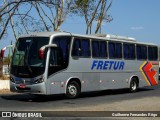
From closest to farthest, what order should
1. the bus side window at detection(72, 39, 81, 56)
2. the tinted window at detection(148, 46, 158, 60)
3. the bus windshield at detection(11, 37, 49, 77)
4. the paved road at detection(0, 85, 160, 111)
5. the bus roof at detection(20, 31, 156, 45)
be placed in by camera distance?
1. the paved road at detection(0, 85, 160, 111)
2. the bus windshield at detection(11, 37, 49, 77)
3. the bus roof at detection(20, 31, 156, 45)
4. the bus side window at detection(72, 39, 81, 56)
5. the tinted window at detection(148, 46, 158, 60)

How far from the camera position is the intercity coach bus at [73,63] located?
1900 centimetres

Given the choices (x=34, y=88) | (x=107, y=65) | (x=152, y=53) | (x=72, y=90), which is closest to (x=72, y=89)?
(x=72, y=90)

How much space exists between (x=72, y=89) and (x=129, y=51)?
5.65 meters

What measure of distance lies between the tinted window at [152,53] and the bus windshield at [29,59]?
9.77m

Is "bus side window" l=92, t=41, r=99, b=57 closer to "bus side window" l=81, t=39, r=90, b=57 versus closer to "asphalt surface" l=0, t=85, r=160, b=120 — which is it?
"bus side window" l=81, t=39, r=90, b=57

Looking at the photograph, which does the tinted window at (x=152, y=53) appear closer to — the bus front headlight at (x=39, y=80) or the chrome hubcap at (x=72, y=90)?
the chrome hubcap at (x=72, y=90)

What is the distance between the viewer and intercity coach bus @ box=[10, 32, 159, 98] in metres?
19.0

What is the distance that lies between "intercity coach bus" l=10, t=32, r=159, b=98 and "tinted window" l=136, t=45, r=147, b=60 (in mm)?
35

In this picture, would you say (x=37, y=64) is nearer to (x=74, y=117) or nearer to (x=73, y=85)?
(x=73, y=85)

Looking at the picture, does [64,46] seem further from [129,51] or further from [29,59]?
[129,51]

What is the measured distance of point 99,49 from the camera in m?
22.4

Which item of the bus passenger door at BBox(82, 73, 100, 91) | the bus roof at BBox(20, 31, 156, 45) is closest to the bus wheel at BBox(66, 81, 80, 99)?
the bus passenger door at BBox(82, 73, 100, 91)

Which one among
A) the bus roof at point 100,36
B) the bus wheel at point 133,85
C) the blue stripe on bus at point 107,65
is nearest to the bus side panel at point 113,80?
the blue stripe on bus at point 107,65

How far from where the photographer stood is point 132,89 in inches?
1019
